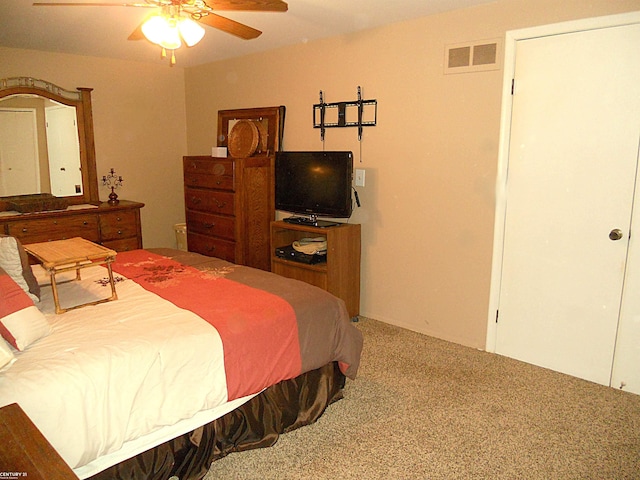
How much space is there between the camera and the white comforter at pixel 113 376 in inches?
63.2

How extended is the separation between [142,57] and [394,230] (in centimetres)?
318

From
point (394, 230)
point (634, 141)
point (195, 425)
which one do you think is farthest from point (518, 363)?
point (195, 425)

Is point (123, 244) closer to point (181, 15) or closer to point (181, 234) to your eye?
point (181, 234)

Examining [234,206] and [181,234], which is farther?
[181,234]

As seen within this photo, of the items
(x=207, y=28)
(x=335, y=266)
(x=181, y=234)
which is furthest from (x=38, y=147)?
(x=335, y=266)

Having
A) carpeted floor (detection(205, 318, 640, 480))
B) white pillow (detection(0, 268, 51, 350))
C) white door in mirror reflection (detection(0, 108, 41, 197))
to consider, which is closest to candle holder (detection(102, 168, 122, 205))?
white door in mirror reflection (detection(0, 108, 41, 197))

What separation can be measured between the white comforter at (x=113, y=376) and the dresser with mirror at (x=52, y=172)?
2257 mm

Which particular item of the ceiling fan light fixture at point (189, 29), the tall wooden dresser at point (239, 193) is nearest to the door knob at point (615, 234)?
the ceiling fan light fixture at point (189, 29)

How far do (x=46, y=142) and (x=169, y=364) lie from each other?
11.6ft

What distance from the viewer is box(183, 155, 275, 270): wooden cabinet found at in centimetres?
418

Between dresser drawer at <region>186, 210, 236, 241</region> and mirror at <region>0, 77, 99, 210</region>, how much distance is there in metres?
1.09

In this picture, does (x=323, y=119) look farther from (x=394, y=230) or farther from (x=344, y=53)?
(x=394, y=230)

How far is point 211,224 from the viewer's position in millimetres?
4430

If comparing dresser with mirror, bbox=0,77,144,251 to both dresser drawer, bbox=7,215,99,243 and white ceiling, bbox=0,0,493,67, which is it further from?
white ceiling, bbox=0,0,493,67
